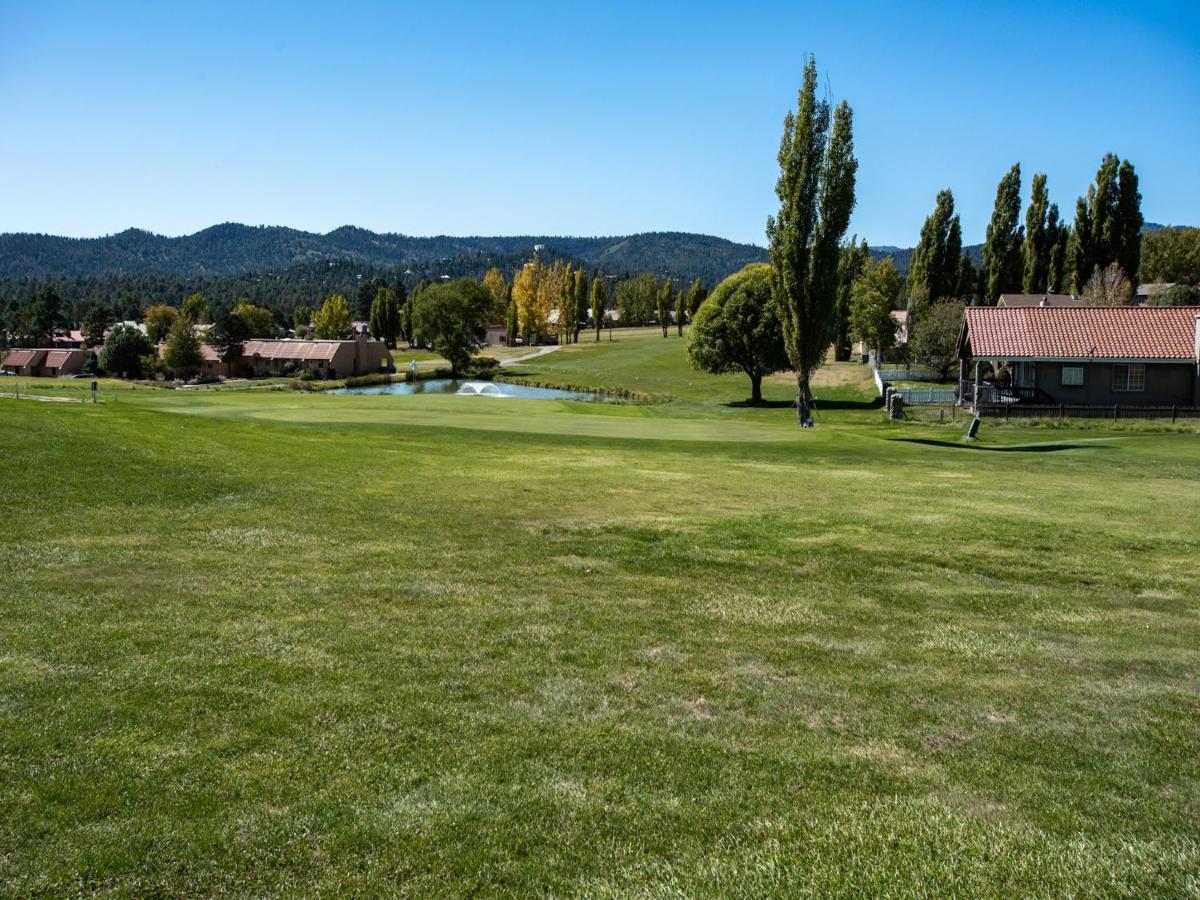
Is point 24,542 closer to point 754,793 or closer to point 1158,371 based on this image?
point 754,793

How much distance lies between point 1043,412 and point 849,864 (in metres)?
44.1

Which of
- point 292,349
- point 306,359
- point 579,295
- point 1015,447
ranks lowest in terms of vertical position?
point 1015,447

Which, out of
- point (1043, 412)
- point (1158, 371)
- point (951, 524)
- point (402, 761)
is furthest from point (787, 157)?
point (402, 761)

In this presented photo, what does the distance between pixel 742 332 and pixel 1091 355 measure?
26885 mm

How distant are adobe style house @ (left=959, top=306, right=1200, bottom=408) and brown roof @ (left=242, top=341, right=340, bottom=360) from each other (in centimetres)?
7875

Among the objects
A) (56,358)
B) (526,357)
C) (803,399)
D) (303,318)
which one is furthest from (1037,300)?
(303,318)

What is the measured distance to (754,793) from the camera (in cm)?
592

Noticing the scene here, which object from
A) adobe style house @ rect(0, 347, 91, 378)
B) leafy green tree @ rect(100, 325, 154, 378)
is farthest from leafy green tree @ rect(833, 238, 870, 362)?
adobe style house @ rect(0, 347, 91, 378)

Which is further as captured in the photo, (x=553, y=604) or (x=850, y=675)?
(x=553, y=604)

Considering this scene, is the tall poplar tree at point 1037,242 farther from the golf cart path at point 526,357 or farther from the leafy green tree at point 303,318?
the leafy green tree at point 303,318

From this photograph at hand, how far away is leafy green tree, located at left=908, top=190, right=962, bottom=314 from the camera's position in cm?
7969

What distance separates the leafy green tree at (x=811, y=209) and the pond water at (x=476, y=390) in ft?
93.8

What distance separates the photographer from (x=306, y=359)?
108 m

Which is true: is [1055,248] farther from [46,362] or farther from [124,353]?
[46,362]
